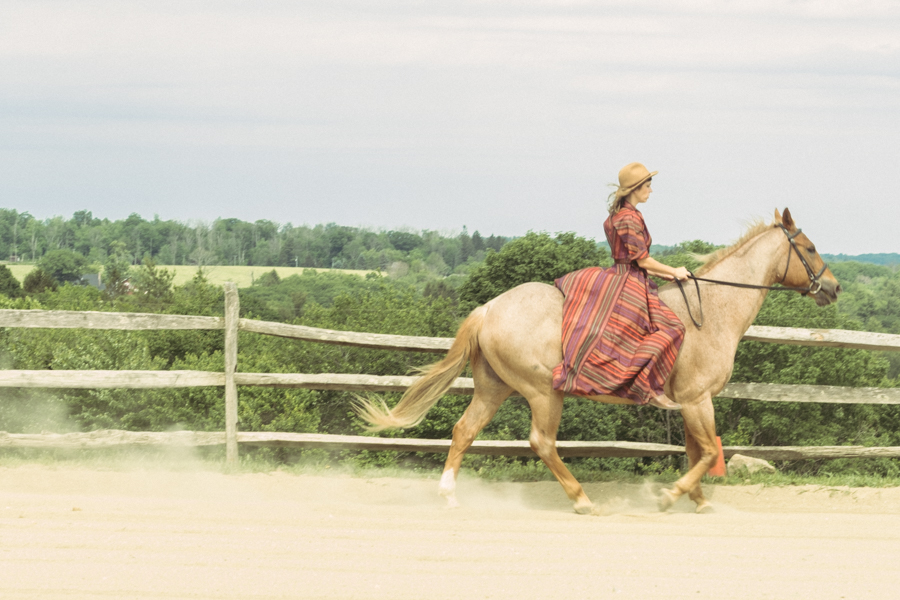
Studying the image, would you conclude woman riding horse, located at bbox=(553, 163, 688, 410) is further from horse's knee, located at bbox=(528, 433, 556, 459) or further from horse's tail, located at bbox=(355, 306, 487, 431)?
horse's tail, located at bbox=(355, 306, 487, 431)

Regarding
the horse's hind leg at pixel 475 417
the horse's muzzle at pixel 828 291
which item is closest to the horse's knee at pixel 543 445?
the horse's hind leg at pixel 475 417

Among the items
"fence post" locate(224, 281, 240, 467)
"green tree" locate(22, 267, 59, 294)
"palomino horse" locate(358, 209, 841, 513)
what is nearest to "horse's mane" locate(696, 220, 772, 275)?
"palomino horse" locate(358, 209, 841, 513)

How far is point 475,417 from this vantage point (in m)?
5.84

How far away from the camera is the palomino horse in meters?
5.61

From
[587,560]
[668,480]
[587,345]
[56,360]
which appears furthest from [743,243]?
[56,360]

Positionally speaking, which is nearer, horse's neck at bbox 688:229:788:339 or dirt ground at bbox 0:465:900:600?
dirt ground at bbox 0:465:900:600

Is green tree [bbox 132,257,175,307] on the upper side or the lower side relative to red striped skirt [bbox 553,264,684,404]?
lower

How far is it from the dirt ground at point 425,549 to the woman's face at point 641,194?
216 cm

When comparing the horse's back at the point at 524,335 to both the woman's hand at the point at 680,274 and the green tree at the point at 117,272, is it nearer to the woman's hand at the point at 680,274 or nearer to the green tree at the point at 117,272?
the woman's hand at the point at 680,274

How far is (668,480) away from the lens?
7207 millimetres

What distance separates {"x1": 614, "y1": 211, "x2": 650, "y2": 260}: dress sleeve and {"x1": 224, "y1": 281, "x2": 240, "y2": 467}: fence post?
3.41 m

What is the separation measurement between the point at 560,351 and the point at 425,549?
1.81 meters

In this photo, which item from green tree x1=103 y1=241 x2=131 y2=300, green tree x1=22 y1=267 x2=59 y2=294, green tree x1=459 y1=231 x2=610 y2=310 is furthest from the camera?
green tree x1=22 y1=267 x2=59 y2=294

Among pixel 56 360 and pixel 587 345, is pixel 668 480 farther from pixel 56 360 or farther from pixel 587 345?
pixel 56 360
